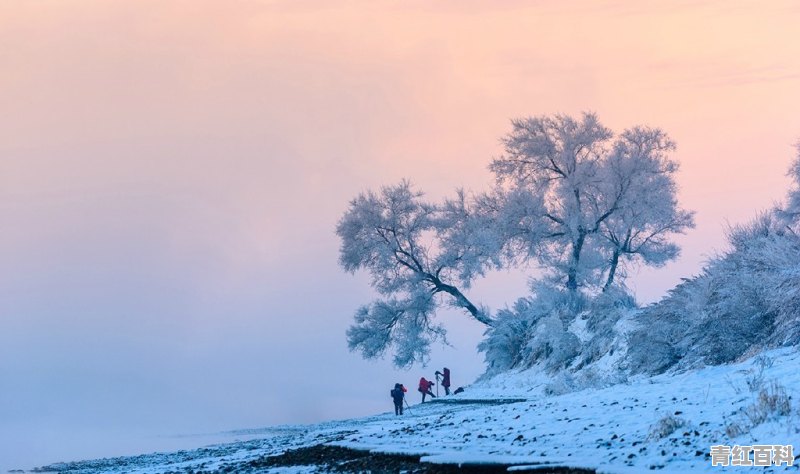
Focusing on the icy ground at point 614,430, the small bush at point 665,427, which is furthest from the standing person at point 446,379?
the small bush at point 665,427

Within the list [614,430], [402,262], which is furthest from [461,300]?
[614,430]

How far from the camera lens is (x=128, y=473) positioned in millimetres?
25172

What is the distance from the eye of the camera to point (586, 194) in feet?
183

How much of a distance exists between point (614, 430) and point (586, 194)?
3893 cm

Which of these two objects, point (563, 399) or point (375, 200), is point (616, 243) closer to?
point (375, 200)

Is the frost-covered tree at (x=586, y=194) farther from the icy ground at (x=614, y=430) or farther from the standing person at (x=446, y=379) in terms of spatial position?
the icy ground at (x=614, y=430)

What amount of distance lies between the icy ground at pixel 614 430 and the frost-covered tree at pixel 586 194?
96.3 feet

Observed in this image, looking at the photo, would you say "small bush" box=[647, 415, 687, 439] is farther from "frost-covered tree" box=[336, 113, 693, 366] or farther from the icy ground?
"frost-covered tree" box=[336, 113, 693, 366]

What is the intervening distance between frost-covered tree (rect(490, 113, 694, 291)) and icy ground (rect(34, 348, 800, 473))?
2935 centimetres

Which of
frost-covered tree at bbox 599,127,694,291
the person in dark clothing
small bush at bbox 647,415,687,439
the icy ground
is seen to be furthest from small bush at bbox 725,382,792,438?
frost-covered tree at bbox 599,127,694,291

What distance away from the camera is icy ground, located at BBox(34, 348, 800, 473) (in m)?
15.2

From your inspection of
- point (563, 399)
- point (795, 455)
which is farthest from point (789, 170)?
point (795, 455)

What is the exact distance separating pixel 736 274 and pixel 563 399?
293 inches

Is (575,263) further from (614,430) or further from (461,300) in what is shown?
(614,430)
